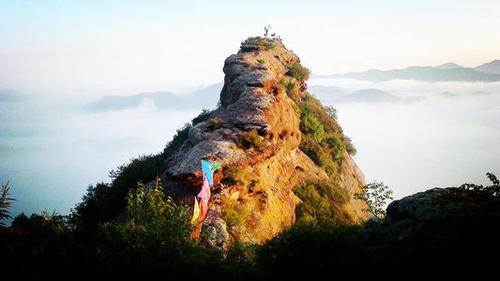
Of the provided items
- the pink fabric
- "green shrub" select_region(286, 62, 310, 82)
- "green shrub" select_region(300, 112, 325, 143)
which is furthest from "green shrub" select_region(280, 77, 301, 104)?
the pink fabric

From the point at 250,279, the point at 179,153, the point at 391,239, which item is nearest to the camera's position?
the point at 250,279

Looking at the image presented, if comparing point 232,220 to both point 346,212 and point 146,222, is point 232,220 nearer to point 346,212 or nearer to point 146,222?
point 146,222

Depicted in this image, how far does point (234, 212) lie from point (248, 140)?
18.2 feet

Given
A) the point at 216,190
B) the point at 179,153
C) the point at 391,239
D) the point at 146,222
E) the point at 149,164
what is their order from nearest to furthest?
the point at 391,239, the point at 146,222, the point at 216,190, the point at 179,153, the point at 149,164

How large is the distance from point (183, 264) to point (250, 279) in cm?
194

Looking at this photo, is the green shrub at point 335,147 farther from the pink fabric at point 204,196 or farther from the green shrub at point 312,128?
the pink fabric at point 204,196

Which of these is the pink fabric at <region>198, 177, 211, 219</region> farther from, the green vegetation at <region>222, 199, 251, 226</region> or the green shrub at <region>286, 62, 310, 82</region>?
the green shrub at <region>286, 62, 310, 82</region>

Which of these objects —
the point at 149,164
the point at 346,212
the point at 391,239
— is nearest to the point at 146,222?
the point at 391,239

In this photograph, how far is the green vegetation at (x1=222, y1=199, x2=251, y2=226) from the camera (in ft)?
49.2

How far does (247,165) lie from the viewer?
1798cm

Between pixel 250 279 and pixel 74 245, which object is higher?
pixel 74 245

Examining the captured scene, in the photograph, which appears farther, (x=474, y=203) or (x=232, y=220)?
(x=232, y=220)

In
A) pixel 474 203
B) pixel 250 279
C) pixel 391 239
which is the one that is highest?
pixel 474 203

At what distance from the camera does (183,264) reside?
8.42 meters
